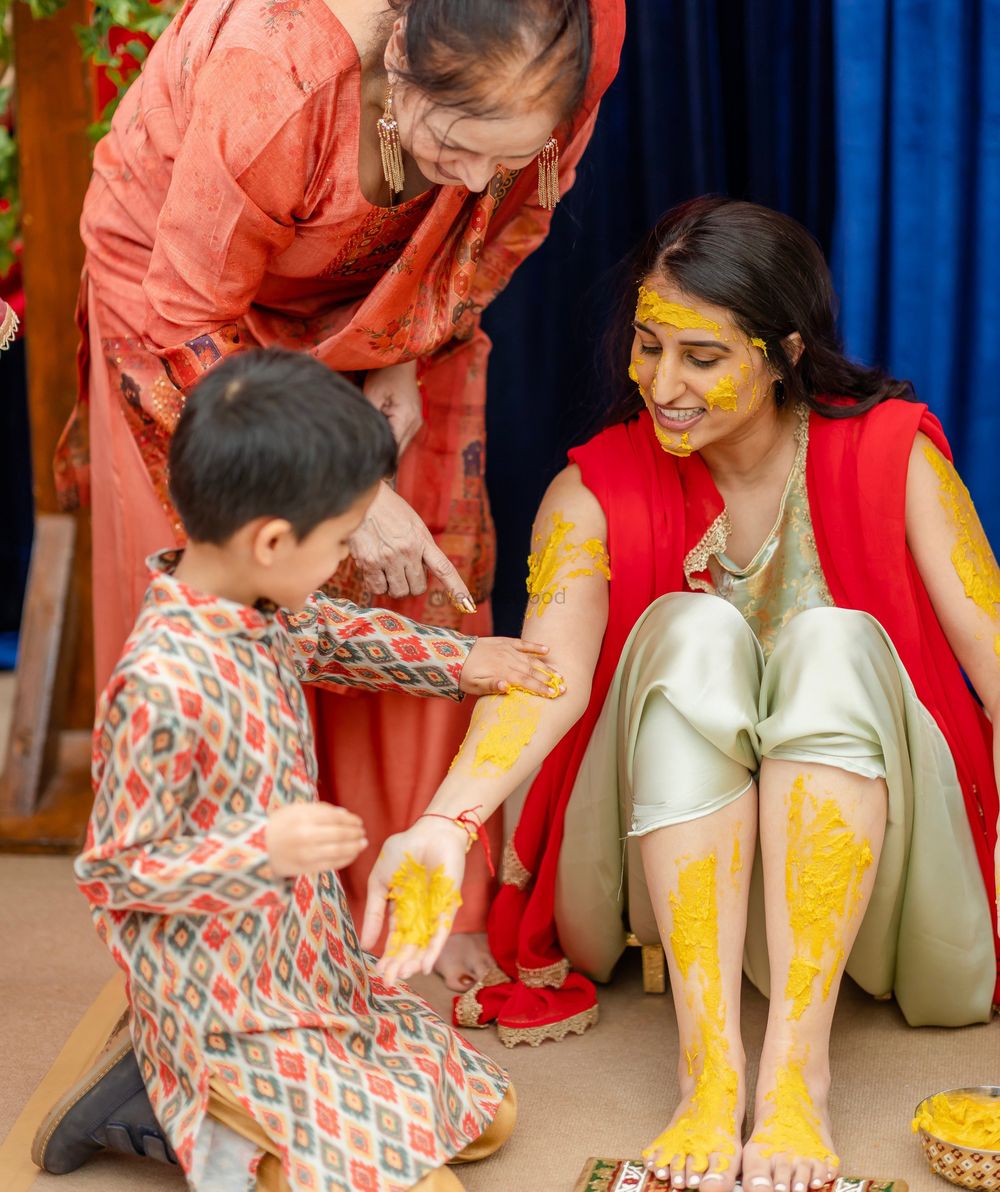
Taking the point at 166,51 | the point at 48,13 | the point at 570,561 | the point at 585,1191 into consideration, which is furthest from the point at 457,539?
the point at 48,13

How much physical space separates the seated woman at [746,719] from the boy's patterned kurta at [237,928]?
4.4 inches

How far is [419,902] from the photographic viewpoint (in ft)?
5.33

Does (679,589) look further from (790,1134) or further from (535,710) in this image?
(790,1134)

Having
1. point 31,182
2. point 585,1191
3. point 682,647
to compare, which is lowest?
point 585,1191

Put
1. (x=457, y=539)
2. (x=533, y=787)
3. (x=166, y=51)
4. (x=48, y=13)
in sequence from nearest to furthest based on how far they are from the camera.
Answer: (x=166, y=51) < (x=533, y=787) < (x=457, y=539) < (x=48, y=13)

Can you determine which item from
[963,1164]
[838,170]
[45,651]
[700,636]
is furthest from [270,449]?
[45,651]

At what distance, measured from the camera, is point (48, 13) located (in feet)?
8.09

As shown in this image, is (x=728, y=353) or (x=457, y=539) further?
(x=457, y=539)

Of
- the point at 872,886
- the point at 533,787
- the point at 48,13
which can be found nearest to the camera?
the point at 872,886

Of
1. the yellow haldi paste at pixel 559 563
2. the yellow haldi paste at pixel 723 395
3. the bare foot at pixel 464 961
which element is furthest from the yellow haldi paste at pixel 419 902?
the yellow haldi paste at pixel 723 395

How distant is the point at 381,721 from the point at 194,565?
2.56 feet

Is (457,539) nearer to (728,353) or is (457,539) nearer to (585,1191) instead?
(728,353)

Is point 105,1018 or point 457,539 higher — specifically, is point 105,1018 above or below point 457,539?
below

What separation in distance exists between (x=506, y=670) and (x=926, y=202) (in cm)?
114
